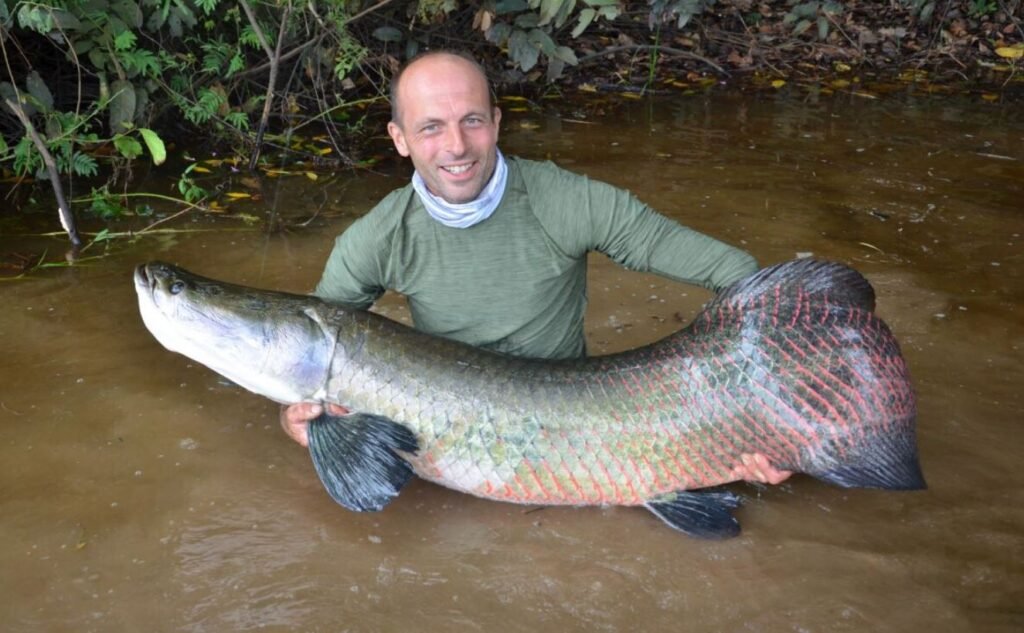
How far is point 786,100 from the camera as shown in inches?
295

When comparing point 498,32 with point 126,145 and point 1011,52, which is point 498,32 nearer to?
point 126,145

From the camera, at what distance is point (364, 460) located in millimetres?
2609

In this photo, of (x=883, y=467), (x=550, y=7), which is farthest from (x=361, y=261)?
(x=550, y=7)

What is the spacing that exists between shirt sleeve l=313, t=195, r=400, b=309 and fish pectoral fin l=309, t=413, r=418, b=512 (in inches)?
16.0

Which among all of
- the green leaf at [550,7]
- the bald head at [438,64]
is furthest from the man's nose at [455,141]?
the green leaf at [550,7]

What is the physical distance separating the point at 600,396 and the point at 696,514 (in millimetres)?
421

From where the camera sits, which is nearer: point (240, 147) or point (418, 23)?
point (240, 147)

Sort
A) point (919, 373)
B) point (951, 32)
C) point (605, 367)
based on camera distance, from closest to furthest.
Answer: point (605, 367), point (919, 373), point (951, 32)

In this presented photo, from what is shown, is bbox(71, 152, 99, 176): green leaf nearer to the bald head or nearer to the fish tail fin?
the bald head

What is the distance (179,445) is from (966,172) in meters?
4.69

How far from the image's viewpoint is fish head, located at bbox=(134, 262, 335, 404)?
269 cm

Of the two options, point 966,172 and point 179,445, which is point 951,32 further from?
point 179,445

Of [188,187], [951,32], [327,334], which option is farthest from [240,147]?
[951,32]

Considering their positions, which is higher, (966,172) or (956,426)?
(966,172)
